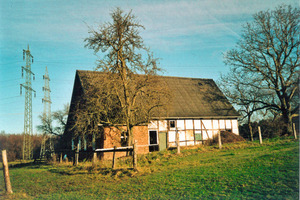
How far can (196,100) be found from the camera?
29875mm

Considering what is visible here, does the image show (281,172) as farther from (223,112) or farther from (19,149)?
(19,149)

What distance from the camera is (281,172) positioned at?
329 inches

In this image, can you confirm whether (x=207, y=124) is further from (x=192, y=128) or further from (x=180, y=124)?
(x=180, y=124)

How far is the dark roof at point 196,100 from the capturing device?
89.3 ft

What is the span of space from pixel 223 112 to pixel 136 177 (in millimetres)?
20437

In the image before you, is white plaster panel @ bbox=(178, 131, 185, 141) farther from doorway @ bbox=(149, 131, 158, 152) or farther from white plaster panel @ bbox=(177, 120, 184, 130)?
doorway @ bbox=(149, 131, 158, 152)

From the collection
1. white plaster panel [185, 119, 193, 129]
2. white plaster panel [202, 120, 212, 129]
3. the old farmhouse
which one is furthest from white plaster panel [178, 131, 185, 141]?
white plaster panel [202, 120, 212, 129]

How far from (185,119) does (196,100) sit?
13.8 feet

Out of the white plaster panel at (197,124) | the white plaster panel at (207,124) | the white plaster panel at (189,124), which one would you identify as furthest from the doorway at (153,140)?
the white plaster panel at (207,124)

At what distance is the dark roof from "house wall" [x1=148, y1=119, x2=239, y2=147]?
2.28ft

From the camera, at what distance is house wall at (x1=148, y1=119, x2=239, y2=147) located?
2541cm

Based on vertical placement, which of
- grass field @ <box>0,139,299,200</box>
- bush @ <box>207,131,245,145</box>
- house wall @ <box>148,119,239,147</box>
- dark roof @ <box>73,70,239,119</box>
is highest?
dark roof @ <box>73,70,239,119</box>

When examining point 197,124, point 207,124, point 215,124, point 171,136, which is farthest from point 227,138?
point 171,136

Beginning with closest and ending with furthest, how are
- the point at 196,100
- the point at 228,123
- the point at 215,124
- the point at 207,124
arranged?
the point at 207,124
the point at 215,124
the point at 228,123
the point at 196,100
